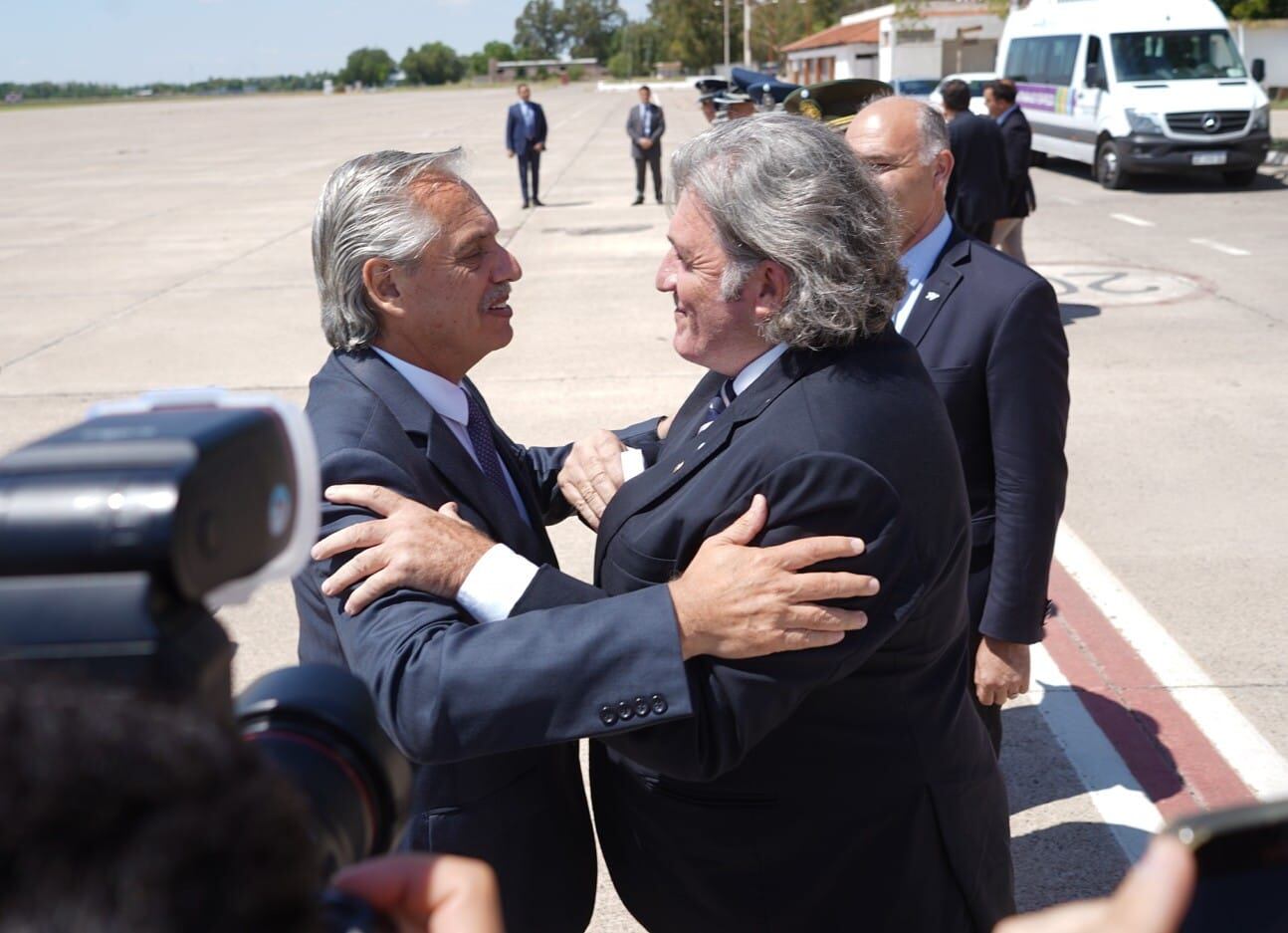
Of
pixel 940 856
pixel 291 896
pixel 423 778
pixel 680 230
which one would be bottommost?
pixel 940 856

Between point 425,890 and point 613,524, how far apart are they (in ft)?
3.88

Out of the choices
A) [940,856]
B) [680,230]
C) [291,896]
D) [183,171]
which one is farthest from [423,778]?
[183,171]

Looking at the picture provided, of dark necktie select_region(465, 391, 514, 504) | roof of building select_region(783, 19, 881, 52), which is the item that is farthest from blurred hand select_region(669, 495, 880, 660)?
roof of building select_region(783, 19, 881, 52)

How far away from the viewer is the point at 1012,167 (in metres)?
9.59

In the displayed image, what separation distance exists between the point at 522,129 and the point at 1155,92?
29.8 ft

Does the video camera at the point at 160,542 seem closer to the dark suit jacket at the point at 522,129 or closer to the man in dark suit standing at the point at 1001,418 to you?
the man in dark suit standing at the point at 1001,418

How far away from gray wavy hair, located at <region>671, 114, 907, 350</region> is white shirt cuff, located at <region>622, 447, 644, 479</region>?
0.70 metres

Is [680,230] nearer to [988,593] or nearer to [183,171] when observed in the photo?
[988,593]

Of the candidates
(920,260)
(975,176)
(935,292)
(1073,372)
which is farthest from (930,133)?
(975,176)

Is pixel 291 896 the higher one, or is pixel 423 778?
pixel 291 896

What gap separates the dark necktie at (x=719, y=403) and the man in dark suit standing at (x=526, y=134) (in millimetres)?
15707

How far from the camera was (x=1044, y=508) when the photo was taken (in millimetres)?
2865

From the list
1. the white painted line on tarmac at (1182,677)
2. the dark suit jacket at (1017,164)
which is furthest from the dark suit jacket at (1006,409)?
the dark suit jacket at (1017,164)

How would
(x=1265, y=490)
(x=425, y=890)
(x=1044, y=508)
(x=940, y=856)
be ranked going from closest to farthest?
(x=425, y=890), (x=940, y=856), (x=1044, y=508), (x=1265, y=490)
